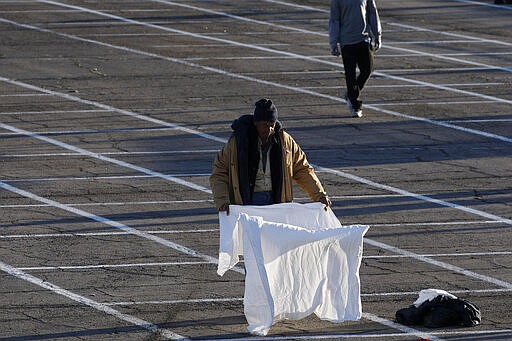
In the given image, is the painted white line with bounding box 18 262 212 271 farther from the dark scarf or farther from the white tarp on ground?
the dark scarf

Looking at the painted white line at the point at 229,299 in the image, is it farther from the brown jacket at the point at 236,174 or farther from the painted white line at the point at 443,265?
the brown jacket at the point at 236,174

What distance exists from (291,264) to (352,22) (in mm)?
9026

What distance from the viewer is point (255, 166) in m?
10.3

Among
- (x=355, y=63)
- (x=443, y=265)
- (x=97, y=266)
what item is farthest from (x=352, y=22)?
A: (x=97, y=266)

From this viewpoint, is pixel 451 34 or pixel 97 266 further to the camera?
pixel 451 34

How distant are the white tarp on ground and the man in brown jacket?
0.60 ft

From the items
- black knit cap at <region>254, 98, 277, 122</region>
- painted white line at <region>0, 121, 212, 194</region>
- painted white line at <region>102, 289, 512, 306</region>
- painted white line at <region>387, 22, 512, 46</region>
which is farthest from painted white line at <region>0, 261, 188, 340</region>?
painted white line at <region>387, 22, 512, 46</region>

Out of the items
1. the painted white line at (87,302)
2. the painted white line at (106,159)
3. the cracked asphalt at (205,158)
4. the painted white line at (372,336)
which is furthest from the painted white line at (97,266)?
the painted white line at (106,159)

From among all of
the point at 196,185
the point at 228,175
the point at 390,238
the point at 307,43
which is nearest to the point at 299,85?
the point at 307,43

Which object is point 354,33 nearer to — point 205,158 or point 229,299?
point 205,158

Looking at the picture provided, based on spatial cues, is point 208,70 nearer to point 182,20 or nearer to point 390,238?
point 182,20

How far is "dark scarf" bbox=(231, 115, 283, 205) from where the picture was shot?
10227mm

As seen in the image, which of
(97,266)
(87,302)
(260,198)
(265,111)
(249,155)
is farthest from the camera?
(97,266)

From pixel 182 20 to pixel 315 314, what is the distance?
19.3m
